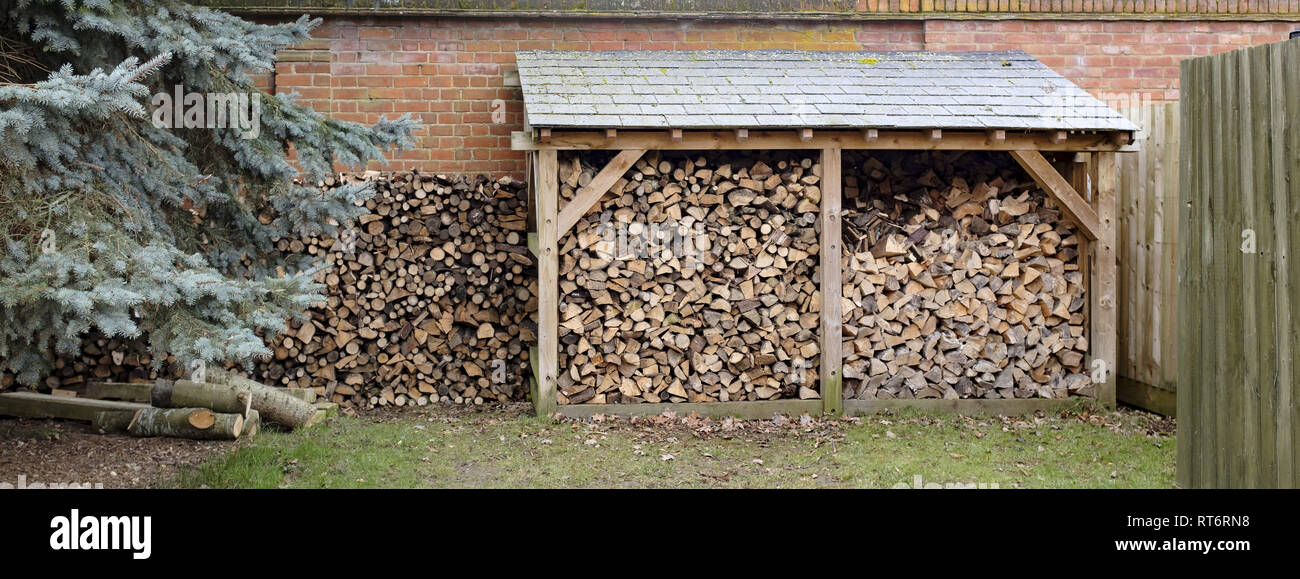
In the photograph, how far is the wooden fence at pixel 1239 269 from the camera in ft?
12.4

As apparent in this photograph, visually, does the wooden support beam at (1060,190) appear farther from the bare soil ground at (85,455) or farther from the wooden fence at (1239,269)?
the bare soil ground at (85,455)

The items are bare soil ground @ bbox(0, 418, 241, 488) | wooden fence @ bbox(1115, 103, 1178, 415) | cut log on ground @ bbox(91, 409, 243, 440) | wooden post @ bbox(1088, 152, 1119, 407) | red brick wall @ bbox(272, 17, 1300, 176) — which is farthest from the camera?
red brick wall @ bbox(272, 17, 1300, 176)

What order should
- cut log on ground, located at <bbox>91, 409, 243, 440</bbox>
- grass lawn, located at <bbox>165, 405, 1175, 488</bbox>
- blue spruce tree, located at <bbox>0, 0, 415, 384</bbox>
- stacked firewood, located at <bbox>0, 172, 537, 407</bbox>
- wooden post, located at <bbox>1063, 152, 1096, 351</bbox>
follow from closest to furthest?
blue spruce tree, located at <bbox>0, 0, 415, 384</bbox> → grass lawn, located at <bbox>165, 405, 1175, 488</bbox> → cut log on ground, located at <bbox>91, 409, 243, 440</bbox> → wooden post, located at <bbox>1063, 152, 1096, 351</bbox> → stacked firewood, located at <bbox>0, 172, 537, 407</bbox>

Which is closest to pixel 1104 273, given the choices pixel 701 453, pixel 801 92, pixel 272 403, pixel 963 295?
pixel 963 295

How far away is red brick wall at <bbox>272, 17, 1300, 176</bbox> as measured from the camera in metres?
9.58

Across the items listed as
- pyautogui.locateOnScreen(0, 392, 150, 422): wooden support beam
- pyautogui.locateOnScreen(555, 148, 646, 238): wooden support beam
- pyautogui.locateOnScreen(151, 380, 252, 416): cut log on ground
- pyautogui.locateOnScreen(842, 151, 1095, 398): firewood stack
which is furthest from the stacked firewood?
pyautogui.locateOnScreen(842, 151, 1095, 398): firewood stack

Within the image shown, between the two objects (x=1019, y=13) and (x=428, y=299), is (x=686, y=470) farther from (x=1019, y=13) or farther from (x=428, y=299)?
(x=1019, y=13)

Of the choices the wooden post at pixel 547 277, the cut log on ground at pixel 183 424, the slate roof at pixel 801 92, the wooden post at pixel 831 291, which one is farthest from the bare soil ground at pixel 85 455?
the wooden post at pixel 831 291

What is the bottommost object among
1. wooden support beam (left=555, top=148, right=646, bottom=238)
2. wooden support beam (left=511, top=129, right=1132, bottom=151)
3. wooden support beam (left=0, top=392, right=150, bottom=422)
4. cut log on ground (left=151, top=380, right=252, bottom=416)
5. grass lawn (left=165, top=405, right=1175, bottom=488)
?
grass lawn (left=165, top=405, right=1175, bottom=488)

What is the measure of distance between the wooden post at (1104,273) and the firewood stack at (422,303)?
452cm

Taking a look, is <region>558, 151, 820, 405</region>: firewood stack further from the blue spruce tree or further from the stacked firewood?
the blue spruce tree

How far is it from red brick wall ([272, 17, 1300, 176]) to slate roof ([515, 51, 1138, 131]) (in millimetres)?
753

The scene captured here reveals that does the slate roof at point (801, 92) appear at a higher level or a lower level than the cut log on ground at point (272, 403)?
higher

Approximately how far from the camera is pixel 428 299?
27.7 ft
